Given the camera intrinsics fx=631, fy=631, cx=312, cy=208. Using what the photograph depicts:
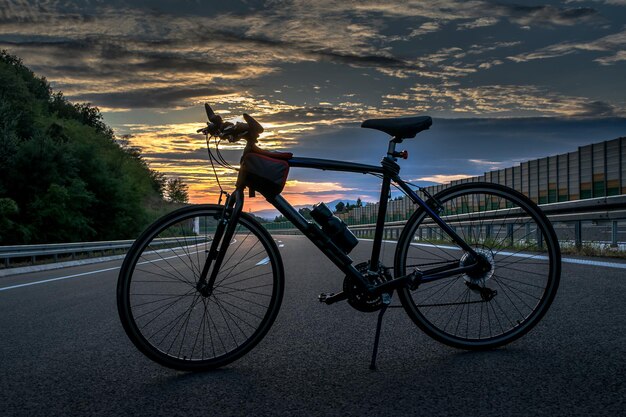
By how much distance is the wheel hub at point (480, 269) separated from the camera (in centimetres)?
464

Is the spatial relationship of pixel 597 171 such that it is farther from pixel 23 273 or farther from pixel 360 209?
pixel 360 209

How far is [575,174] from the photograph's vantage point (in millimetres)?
14547

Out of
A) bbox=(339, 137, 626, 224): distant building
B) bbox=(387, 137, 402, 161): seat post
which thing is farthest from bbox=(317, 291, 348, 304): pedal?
bbox=(339, 137, 626, 224): distant building

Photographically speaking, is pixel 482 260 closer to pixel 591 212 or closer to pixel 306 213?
pixel 306 213

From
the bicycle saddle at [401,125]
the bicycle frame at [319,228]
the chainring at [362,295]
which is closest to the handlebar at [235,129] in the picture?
the bicycle frame at [319,228]

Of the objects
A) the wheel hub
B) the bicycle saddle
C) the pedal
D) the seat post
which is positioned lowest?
the pedal

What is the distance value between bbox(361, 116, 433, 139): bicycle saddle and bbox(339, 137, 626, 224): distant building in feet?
16.4

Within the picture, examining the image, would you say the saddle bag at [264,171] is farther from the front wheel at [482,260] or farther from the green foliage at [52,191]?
the green foliage at [52,191]

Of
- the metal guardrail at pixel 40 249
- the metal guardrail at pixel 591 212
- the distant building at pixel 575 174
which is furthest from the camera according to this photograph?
the metal guardrail at pixel 40 249

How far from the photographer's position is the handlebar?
407cm

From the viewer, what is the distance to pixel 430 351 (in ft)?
14.3

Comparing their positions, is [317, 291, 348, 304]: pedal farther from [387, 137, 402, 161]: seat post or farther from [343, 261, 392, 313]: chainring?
[387, 137, 402, 161]: seat post

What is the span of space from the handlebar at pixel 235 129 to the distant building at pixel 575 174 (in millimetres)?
5482

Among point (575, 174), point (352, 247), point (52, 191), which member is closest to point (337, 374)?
point (352, 247)
